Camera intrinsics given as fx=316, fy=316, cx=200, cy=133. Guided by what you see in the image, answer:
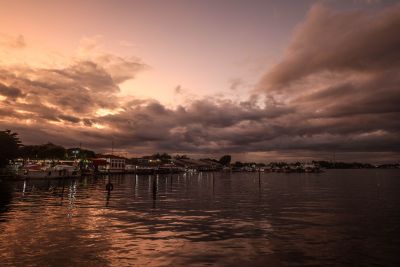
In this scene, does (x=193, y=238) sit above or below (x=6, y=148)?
below

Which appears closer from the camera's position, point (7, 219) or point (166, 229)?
point (166, 229)

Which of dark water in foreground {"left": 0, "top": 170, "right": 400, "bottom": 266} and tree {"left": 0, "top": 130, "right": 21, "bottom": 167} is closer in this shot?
dark water in foreground {"left": 0, "top": 170, "right": 400, "bottom": 266}

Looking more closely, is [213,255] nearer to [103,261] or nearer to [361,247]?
[103,261]

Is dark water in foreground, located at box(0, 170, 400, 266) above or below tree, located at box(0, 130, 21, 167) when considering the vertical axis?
below

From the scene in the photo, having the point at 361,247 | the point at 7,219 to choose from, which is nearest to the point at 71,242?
the point at 7,219

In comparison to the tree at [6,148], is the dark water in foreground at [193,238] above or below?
below

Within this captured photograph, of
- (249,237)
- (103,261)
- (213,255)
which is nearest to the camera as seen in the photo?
(103,261)

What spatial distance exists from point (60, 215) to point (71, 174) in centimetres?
12620

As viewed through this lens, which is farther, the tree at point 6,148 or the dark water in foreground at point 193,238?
the tree at point 6,148

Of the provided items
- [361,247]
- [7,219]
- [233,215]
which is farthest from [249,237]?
[7,219]

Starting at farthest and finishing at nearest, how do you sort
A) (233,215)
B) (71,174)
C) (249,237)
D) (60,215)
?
(71,174) → (233,215) → (60,215) → (249,237)

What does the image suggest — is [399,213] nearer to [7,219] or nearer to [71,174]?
[7,219]

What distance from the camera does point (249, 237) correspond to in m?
29.8

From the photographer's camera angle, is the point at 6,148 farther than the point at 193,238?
Yes
